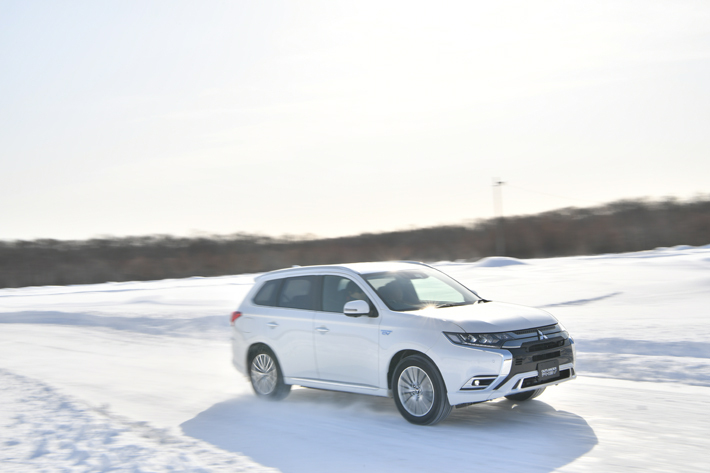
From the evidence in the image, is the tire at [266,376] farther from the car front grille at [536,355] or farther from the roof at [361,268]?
the car front grille at [536,355]

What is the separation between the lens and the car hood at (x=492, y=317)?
22.7 ft

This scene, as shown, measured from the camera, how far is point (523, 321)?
7.08 meters

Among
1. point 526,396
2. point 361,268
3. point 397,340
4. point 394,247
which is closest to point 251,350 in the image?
point 361,268

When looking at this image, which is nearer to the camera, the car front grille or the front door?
the car front grille

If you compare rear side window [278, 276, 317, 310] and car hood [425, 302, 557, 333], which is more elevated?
rear side window [278, 276, 317, 310]

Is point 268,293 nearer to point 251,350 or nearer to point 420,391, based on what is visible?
point 251,350

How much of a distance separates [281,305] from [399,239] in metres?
54.2

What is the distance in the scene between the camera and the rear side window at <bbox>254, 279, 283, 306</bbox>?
9215 millimetres

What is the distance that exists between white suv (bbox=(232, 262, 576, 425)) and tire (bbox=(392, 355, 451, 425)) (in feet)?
0.03

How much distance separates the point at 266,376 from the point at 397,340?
249 centimetres

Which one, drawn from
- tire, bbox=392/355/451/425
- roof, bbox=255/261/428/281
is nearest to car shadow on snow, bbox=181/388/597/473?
tire, bbox=392/355/451/425

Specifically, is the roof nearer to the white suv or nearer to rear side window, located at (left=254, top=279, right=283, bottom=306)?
the white suv

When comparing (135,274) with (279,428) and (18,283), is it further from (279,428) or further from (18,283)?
(279,428)

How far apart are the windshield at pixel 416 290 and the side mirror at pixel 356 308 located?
26 cm
